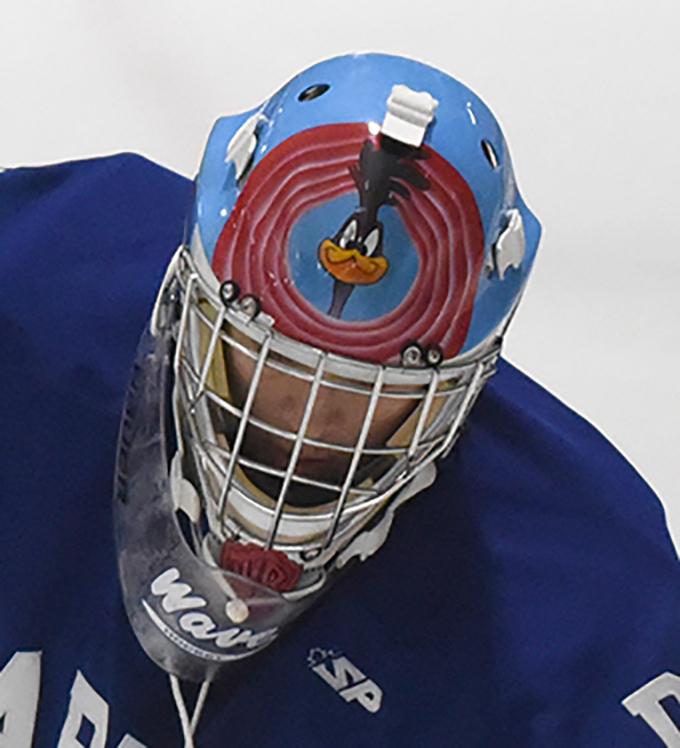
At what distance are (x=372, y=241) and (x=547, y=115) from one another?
0.85m

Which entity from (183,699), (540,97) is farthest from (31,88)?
(183,699)

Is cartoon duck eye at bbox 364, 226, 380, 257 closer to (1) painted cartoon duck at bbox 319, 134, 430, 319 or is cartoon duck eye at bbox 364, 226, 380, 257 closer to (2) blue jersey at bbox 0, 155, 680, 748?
(1) painted cartoon duck at bbox 319, 134, 430, 319

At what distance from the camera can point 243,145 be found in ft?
3.00

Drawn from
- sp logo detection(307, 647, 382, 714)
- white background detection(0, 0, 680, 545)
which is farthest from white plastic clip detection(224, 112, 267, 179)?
white background detection(0, 0, 680, 545)

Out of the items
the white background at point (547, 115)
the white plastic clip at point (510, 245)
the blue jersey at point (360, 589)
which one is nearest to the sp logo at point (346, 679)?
the blue jersey at point (360, 589)

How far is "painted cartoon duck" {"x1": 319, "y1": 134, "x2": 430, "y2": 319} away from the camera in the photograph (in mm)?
857

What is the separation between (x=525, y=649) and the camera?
1.05m

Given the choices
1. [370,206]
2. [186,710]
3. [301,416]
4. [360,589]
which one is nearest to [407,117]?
[370,206]

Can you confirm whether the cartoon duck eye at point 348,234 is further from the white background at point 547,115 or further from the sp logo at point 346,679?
the white background at point 547,115

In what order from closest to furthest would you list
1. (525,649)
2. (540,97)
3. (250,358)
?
(250,358) → (525,649) → (540,97)

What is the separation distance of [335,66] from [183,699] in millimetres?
425

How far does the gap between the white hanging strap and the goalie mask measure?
0.07 meters

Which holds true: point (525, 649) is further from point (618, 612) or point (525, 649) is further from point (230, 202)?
point (230, 202)

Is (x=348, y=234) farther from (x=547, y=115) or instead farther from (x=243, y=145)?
(x=547, y=115)
